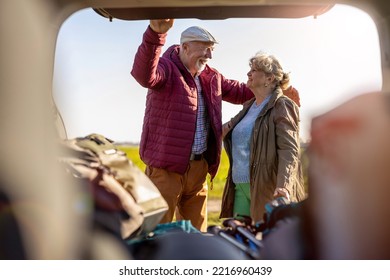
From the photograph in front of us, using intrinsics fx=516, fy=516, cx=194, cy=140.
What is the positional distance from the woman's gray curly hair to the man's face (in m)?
0.26

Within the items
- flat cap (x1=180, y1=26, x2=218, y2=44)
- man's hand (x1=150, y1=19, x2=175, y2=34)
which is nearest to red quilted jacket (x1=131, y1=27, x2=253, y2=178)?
flat cap (x1=180, y1=26, x2=218, y2=44)

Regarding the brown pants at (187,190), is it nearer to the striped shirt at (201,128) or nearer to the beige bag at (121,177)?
the striped shirt at (201,128)

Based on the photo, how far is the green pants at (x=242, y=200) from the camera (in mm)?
2693

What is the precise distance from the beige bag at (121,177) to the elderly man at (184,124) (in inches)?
60.0

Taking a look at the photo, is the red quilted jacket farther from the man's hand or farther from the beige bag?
the beige bag

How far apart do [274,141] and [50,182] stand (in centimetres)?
187

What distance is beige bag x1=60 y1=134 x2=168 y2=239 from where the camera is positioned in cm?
95

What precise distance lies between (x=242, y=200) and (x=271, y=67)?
2.42ft

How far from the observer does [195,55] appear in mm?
2857

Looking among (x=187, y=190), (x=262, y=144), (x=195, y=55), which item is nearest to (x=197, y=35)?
(x=195, y=55)

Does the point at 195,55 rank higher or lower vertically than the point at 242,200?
higher

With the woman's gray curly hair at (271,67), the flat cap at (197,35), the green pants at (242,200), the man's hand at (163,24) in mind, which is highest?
the flat cap at (197,35)

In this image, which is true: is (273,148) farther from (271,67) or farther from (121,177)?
(121,177)

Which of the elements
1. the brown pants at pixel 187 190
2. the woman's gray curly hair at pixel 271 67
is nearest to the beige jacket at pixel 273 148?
the woman's gray curly hair at pixel 271 67
